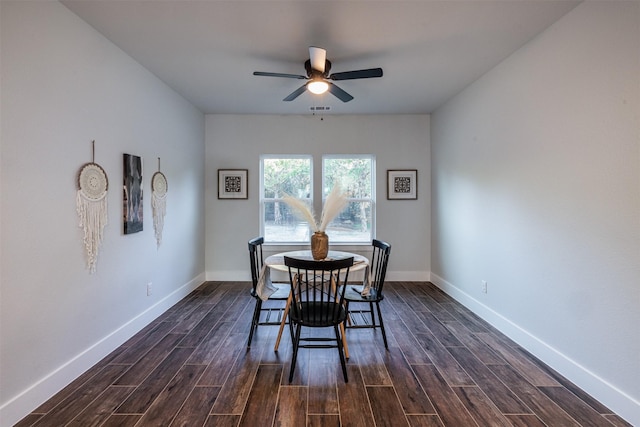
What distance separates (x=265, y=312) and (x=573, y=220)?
2891 mm

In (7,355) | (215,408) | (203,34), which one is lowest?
(215,408)

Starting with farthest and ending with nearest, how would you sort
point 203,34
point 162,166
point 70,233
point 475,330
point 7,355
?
point 162,166, point 475,330, point 203,34, point 70,233, point 7,355

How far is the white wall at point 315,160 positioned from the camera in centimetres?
465

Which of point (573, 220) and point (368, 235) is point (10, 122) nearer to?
point (573, 220)

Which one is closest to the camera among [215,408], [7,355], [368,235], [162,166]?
[7,355]

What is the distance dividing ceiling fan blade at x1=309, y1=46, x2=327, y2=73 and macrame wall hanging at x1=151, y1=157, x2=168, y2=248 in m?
2.04

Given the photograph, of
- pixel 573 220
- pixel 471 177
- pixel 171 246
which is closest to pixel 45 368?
→ pixel 171 246

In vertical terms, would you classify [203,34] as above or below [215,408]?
above

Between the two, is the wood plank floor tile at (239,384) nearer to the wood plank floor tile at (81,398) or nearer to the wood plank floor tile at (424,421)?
the wood plank floor tile at (81,398)

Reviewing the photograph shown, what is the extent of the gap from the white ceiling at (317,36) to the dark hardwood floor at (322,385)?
257 cm

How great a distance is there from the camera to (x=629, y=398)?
1.74m

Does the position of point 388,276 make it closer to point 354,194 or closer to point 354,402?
point 354,194

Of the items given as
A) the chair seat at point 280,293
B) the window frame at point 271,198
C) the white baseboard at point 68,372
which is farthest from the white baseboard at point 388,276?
the chair seat at point 280,293

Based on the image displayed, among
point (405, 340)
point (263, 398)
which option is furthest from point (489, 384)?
point (263, 398)
